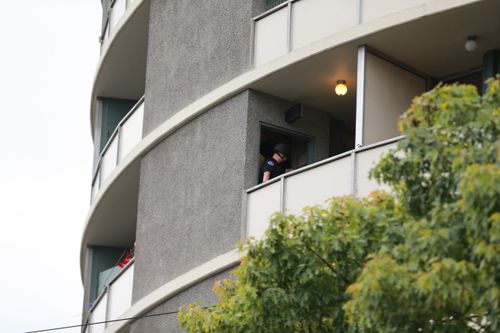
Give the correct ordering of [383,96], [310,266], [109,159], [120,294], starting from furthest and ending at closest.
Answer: [109,159]
[120,294]
[383,96]
[310,266]

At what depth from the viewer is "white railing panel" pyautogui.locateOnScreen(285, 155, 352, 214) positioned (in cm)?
2050

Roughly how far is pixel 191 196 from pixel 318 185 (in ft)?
A: 11.9

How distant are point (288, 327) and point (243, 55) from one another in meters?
8.41

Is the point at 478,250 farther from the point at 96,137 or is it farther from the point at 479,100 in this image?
the point at 96,137

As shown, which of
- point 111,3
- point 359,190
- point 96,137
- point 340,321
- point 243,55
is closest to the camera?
point 340,321

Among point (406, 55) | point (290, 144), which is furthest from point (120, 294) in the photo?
point (406, 55)

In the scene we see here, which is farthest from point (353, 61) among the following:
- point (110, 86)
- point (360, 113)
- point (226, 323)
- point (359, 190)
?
point (110, 86)

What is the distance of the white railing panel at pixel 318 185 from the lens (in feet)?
67.3

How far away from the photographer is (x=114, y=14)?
100ft

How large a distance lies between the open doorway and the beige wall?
8.11ft

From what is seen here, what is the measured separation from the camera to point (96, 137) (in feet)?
110

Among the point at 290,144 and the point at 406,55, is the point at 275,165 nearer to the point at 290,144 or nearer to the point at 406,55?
the point at 290,144

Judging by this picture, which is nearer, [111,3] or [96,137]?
[111,3]

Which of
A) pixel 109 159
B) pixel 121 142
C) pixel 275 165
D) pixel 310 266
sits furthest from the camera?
pixel 109 159
